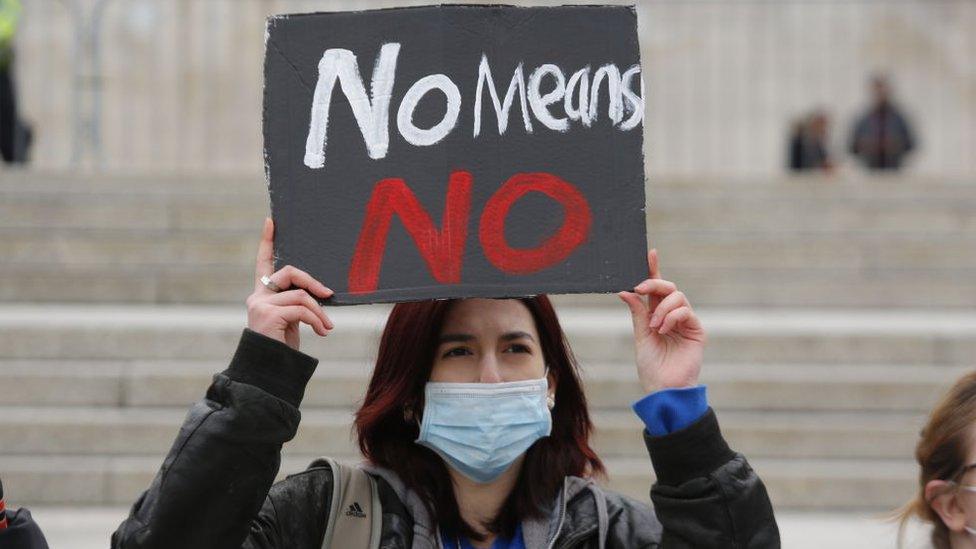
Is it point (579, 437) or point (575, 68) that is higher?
point (575, 68)

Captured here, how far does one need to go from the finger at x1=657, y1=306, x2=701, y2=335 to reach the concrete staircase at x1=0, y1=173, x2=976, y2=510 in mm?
3276

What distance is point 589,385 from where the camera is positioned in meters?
6.77

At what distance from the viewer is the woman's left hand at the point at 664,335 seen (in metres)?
2.71

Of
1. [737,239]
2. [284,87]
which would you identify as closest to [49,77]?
[737,239]

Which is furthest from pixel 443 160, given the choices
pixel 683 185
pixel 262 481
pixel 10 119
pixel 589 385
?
pixel 10 119

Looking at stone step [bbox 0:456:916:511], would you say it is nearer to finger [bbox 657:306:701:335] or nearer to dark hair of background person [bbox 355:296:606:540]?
dark hair of background person [bbox 355:296:606:540]

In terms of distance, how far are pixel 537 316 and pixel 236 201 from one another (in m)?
6.87

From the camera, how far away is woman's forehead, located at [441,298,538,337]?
284cm

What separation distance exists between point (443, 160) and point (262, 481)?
66 cm

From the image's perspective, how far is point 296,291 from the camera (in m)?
2.63

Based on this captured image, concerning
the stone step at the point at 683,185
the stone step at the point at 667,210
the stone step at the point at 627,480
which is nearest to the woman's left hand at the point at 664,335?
the stone step at the point at 627,480

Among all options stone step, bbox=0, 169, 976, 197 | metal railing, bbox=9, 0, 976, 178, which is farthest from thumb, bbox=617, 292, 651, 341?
metal railing, bbox=9, 0, 976, 178

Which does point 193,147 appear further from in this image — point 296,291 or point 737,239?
point 296,291

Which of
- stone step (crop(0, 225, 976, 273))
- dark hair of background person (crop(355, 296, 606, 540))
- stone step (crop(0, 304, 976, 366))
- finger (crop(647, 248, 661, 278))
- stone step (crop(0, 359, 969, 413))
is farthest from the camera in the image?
stone step (crop(0, 225, 976, 273))
